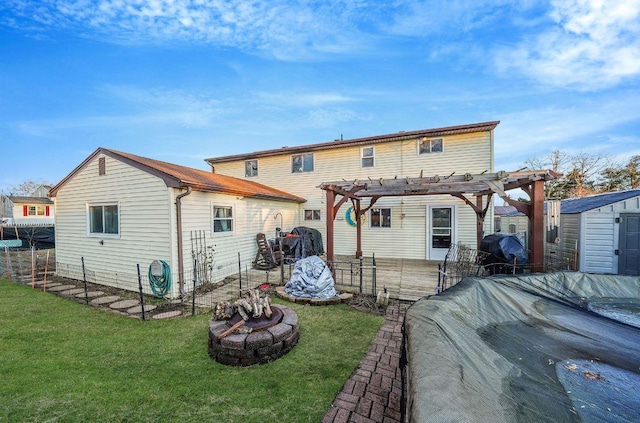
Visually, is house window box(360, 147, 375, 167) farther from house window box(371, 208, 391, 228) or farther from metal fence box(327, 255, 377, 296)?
metal fence box(327, 255, 377, 296)

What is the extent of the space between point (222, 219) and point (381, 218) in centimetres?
677

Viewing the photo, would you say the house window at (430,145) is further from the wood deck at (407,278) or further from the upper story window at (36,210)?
the upper story window at (36,210)

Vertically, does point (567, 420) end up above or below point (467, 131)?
below

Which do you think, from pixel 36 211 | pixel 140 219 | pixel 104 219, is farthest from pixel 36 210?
pixel 140 219


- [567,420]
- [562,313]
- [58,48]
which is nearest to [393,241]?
[562,313]

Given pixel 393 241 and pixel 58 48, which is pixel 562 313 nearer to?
pixel 393 241

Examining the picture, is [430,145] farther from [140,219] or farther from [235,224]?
[140,219]

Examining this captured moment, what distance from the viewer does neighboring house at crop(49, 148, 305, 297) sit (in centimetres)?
652

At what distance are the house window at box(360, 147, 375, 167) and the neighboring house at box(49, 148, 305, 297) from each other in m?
5.06

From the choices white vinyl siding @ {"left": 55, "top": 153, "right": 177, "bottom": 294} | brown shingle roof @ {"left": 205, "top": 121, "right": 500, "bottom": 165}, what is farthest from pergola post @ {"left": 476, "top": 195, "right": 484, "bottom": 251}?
white vinyl siding @ {"left": 55, "top": 153, "right": 177, "bottom": 294}

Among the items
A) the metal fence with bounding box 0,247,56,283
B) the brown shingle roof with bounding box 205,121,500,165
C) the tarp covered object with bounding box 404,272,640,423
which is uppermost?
the brown shingle roof with bounding box 205,121,500,165

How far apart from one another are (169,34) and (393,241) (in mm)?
12525

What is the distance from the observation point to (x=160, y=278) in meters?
6.49

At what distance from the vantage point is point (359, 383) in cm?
292
